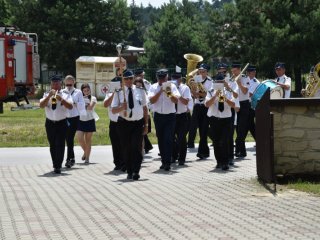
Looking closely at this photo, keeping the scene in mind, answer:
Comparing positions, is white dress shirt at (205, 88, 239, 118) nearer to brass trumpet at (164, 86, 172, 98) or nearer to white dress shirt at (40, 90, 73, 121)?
brass trumpet at (164, 86, 172, 98)

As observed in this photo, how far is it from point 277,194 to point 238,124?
554 centimetres

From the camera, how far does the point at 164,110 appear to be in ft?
49.6

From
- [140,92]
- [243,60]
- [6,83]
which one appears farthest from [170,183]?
[243,60]

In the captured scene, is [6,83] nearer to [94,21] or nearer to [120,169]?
[120,169]

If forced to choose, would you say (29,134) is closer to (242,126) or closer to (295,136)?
(242,126)

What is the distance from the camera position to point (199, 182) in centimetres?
1304

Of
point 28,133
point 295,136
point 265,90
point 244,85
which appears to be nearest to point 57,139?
point 265,90

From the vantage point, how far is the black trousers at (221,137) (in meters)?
14.6

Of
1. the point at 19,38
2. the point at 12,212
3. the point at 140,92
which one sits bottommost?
the point at 12,212

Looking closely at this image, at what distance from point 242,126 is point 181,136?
58.8 inches

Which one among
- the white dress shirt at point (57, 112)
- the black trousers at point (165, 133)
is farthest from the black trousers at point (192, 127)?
the white dress shirt at point (57, 112)

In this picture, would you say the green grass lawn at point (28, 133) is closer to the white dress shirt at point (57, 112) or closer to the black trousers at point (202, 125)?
the black trousers at point (202, 125)

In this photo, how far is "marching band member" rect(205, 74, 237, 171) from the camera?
1462 cm

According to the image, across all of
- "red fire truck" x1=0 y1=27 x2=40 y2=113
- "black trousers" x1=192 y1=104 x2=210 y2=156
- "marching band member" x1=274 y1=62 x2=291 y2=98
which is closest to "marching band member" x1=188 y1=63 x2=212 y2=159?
"black trousers" x1=192 y1=104 x2=210 y2=156
